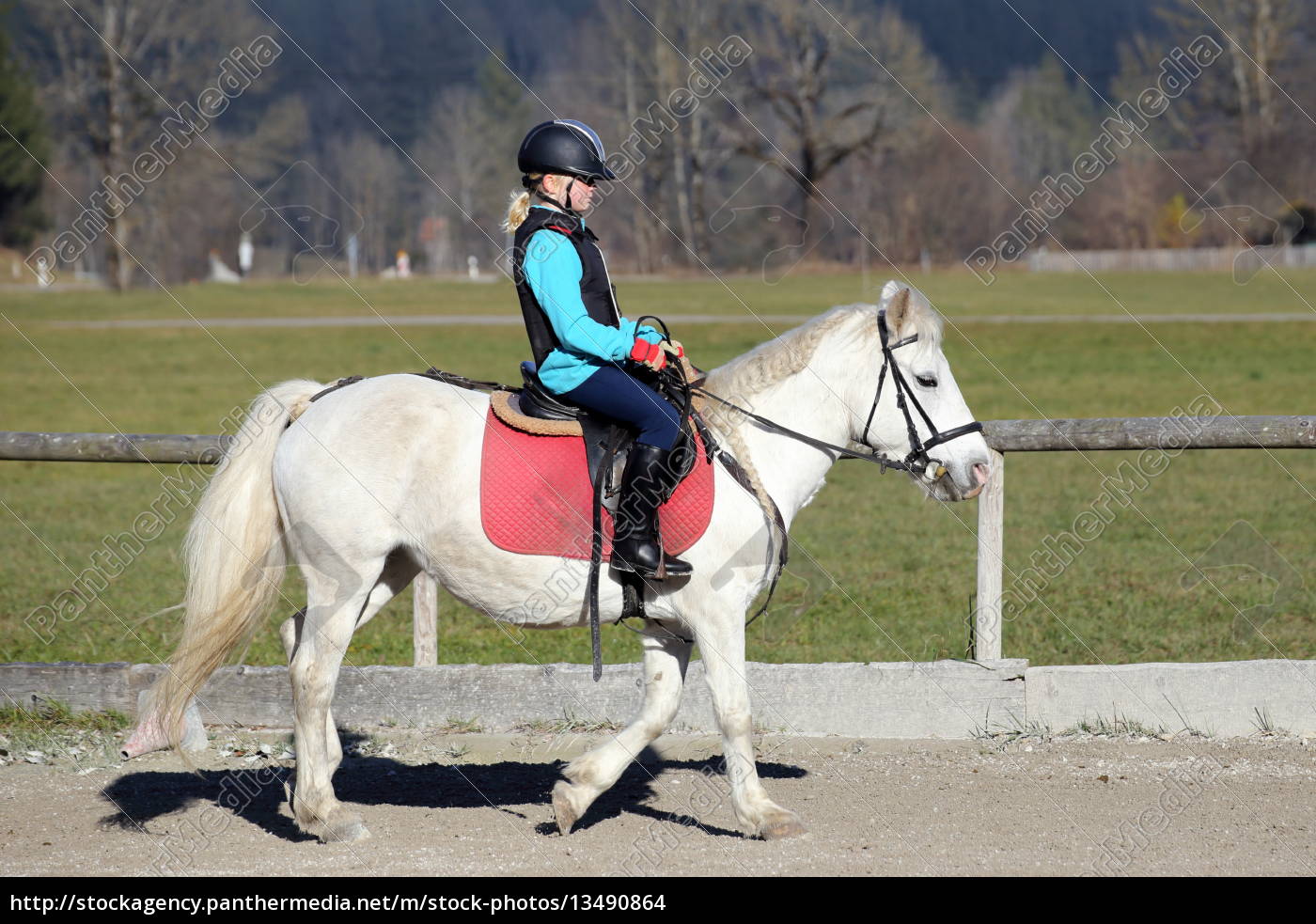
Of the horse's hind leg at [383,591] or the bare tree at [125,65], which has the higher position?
the bare tree at [125,65]

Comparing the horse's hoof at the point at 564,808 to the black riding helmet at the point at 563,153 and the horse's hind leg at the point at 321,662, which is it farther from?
the black riding helmet at the point at 563,153

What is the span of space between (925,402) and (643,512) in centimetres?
123

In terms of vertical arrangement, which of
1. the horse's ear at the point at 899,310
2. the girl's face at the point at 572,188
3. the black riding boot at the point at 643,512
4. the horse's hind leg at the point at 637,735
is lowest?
the horse's hind leg at the point at 637,735

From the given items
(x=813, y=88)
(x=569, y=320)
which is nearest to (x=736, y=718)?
(x=569, y=320)

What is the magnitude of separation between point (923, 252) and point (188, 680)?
58.3 m

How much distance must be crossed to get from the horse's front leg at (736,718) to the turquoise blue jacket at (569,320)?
1114mm

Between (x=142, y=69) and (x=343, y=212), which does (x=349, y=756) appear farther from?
(x=343, y=212)

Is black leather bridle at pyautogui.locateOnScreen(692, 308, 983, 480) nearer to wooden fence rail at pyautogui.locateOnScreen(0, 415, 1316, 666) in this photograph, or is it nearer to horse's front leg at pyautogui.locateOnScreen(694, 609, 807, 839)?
horse's front leg at pyautogui.locateOnScreen(694, 609, 807, 839)

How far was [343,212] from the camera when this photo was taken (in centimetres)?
8912

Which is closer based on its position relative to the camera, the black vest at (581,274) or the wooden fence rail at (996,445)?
the black vest at (581,274)

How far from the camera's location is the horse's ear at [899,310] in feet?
17.1

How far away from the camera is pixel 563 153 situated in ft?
17.2

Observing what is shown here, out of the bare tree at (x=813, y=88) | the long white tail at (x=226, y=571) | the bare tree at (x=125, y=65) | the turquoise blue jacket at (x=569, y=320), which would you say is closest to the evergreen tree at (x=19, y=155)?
the bare tree at (x=125, y=65)
